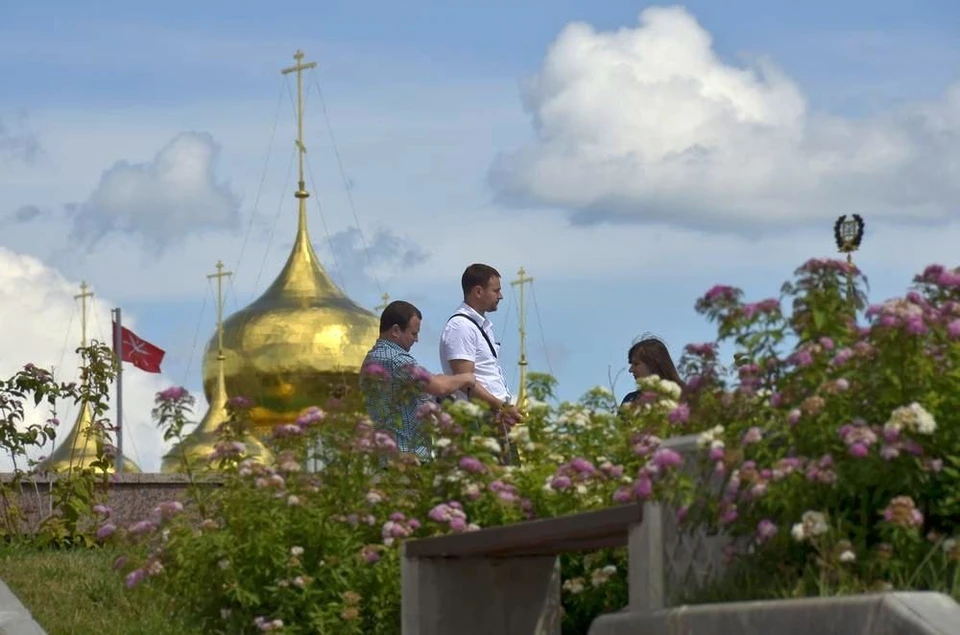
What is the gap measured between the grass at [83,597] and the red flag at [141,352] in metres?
26.3

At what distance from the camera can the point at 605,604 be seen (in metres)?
8.54

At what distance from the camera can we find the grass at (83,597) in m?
9.65

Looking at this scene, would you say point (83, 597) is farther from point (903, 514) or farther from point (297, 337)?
point (297, 337)

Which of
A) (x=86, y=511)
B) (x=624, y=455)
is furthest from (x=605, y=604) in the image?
(x=86, y=511)

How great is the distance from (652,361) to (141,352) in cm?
2949

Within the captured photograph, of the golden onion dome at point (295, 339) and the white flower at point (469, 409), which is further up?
the golden onion dome at point (295, 339)

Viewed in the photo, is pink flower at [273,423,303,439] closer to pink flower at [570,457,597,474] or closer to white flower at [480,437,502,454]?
white flower at [480,437,502,454]

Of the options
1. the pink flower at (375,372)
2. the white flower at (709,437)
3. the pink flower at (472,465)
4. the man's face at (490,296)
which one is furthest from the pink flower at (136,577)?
the white flower at (709,437)

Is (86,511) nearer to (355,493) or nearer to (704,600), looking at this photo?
(355,493)

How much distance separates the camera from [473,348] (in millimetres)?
11023

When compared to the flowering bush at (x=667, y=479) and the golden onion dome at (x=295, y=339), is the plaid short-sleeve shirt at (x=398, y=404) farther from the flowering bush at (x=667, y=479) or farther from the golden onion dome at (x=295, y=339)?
the golden onion dome at (x=295, y=339)

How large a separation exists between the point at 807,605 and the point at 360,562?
3.55m

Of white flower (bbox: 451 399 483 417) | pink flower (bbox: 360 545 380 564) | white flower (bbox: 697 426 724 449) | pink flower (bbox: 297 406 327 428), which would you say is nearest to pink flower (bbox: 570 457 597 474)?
white flower (bbox: 451 399 483 417)

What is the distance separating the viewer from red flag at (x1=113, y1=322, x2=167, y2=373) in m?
38.6
